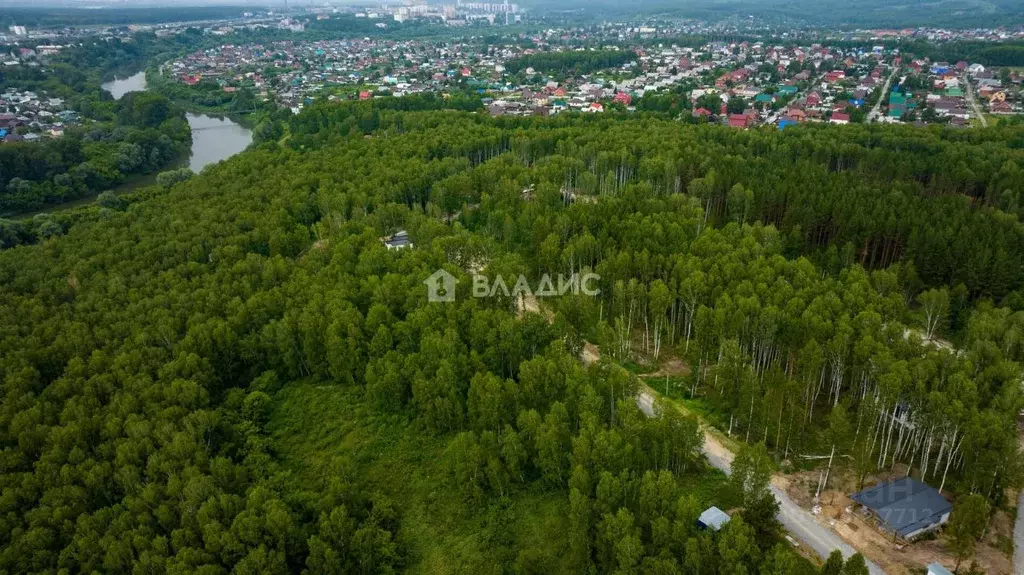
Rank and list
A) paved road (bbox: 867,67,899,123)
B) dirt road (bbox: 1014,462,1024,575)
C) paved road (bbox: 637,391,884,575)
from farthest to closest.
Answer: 1. paved road (bbox: 867,67,899,123)
2. paved road (bbox: 637,391,884,575)
3. dirt road (bbox: 1014,462,1024,575)

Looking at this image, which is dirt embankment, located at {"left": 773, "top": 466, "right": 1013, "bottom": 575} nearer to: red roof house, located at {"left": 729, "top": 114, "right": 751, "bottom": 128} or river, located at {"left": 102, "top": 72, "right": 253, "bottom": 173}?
red roof house, located at {"left": 729, "top": 114, "right": 751, "bottom": 128}

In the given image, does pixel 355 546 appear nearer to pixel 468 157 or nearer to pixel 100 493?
pixel 100 493

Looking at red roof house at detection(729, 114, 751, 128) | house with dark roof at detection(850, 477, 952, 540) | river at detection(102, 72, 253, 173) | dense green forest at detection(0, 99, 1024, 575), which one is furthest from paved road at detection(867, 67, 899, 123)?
river at detection(102, 72, 253, 173)

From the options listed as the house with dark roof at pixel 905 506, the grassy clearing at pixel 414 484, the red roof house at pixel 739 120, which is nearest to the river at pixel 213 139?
the grassy clearing at pixel 414 484

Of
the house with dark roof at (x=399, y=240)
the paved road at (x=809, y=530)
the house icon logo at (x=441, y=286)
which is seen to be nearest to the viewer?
the paved road at (x=809, y=530)

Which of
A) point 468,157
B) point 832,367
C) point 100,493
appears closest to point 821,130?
point 468,157

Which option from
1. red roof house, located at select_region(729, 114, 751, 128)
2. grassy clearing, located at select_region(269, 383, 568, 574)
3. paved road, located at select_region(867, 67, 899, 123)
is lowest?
grassy clearing, located at select_region(269, 383, 568, 574)

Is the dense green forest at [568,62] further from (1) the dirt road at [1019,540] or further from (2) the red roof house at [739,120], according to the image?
(1) the dirt road at [1019,540]
